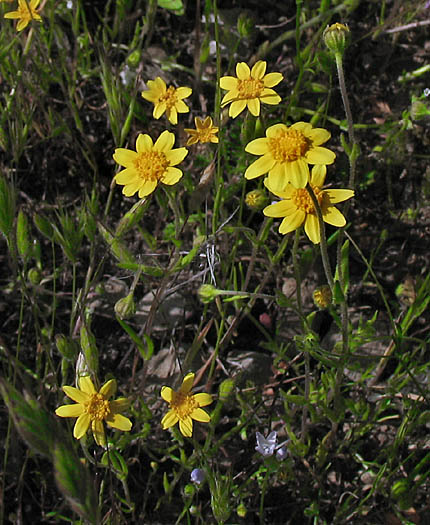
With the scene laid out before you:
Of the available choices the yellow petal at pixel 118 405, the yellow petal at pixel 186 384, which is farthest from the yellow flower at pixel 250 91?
the yellow petal at pixel 118 405

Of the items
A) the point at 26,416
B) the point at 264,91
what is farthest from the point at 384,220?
the point at 26,416

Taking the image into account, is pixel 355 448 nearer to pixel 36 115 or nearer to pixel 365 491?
pixel 365 491

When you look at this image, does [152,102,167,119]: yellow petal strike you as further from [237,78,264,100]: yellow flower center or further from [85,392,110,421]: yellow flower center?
[85,392,110,421]: yellow flower center

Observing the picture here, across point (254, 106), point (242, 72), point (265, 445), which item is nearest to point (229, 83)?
point (242, 72)

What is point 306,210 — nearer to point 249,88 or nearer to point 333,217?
point 333,217

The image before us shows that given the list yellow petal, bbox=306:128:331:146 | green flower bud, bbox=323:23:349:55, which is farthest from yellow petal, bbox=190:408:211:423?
green flower bud, bbox=323:23:349:55

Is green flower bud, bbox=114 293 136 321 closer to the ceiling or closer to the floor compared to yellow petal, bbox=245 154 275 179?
closer to the floor
